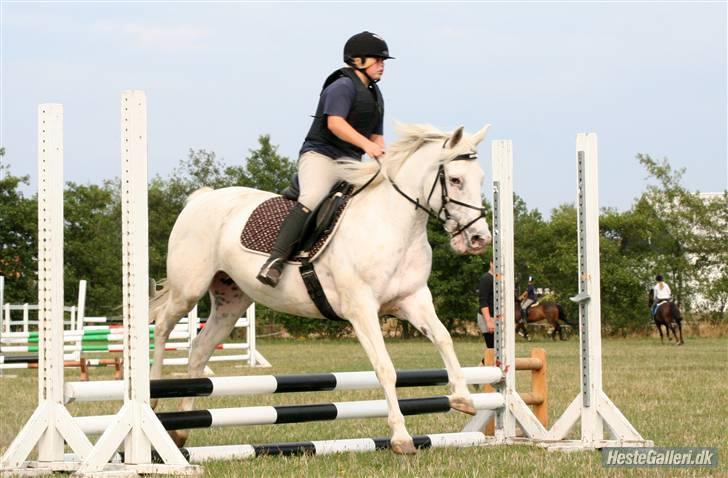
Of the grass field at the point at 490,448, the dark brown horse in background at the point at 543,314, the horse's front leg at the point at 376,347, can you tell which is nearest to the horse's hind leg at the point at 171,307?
the grass field at the point at 490,448

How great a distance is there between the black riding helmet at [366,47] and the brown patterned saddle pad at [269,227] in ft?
2.95

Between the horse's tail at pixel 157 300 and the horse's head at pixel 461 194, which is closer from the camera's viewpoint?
the horse's head at pixel 461 194

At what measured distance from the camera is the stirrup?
694 cm

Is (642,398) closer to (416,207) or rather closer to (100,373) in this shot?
(416,207)

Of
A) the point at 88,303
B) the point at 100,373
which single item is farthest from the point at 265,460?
the point at 88,303

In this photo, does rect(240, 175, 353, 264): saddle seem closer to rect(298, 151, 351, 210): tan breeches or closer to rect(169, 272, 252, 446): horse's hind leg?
rect(298, 151, 351, 210): tan breeches

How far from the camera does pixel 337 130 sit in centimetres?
689

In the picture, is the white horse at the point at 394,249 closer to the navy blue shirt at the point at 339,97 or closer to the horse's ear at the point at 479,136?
the horse's ear at the point at 479,136

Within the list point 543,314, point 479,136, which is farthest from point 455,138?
point 543,314

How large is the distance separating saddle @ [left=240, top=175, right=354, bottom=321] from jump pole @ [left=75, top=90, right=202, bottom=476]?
117cm

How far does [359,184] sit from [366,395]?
609 cm

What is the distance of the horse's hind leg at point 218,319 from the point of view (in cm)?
773

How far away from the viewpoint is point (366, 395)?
12.8 m

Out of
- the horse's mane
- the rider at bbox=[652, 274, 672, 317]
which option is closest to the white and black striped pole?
the horse's mane
